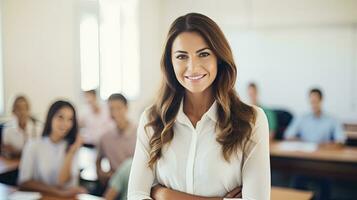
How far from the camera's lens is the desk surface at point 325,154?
3.59m

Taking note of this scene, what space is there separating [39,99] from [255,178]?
2937mm

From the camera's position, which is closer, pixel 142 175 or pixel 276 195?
pixel 142 175

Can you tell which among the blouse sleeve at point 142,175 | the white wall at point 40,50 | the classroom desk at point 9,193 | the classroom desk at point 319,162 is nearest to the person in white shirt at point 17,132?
the white wall at point 40,50

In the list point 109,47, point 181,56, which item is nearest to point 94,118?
point 109,47

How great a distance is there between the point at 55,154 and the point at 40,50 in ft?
3.64

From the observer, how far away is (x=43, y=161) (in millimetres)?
2672

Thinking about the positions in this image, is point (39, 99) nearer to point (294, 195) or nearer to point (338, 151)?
point (294, 195)

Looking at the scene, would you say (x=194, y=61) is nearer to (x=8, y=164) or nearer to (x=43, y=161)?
(x=43, y=161)

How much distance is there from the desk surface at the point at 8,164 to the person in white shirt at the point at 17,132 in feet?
0.10

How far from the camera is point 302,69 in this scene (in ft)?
18.5

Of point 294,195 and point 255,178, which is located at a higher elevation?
point 255,178

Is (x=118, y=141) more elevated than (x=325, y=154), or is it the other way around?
(x=118, y=141)

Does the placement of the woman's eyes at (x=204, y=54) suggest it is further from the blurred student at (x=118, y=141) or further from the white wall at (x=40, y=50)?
the white wall at (x=40, y=50)

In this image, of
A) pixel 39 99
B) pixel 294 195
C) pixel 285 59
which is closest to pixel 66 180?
pixel 39 99
